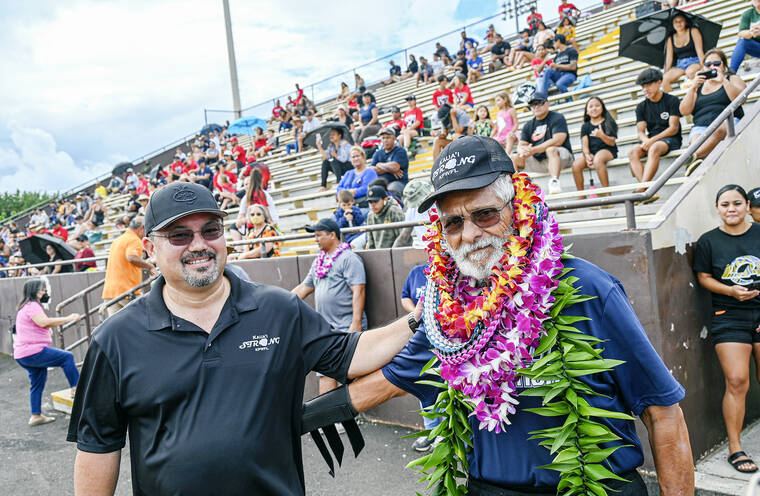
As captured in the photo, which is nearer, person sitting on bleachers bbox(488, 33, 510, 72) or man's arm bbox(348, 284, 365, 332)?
man's arm bbox(348, 284, 365, 332)

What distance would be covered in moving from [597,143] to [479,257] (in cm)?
528

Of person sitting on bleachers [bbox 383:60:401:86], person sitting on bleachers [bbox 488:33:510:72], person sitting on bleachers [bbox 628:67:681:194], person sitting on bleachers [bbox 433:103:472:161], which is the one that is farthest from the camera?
person sitting on bleachers [bbox 383:60:401:86]

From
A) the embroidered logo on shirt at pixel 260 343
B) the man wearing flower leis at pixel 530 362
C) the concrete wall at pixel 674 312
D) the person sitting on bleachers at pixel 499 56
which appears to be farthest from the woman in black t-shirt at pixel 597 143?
the person sitting on bleachers at pixel 499 56

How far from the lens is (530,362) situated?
1.84m

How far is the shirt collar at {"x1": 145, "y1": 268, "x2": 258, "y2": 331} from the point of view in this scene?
2.16 metres

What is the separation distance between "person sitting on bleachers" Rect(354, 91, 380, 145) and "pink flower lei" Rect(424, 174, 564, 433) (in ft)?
36.4

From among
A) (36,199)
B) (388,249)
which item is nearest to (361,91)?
(388,249)

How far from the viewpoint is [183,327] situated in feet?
7.06

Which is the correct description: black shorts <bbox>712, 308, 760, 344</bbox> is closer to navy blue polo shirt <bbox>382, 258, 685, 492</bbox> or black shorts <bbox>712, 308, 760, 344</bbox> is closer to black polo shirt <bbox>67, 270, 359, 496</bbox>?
navy blue polo shirt <bbox>382, 258, 685, 492</bbox>

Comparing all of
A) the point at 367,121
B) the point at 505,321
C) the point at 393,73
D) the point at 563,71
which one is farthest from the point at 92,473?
the point at 393,73

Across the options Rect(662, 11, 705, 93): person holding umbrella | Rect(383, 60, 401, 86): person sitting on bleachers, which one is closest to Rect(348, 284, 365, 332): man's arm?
Rect(662, 11, 705, 93): person holding umbrella

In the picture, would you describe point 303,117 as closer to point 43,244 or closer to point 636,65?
point 43,244

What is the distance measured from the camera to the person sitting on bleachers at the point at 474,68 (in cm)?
1616

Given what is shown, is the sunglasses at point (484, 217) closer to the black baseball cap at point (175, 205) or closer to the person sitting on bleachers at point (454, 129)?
the black baseball cap at point (175, 205)
